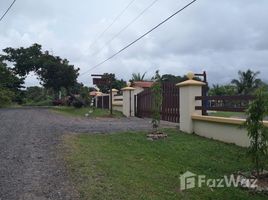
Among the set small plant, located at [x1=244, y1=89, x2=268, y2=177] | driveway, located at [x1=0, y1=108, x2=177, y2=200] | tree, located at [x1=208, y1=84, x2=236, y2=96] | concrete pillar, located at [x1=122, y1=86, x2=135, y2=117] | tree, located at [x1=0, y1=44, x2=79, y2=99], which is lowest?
driveway, located at [x1=0, y1=108, x2=177, y2=200]

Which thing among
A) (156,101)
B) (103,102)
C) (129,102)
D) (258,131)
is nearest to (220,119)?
(156,101)

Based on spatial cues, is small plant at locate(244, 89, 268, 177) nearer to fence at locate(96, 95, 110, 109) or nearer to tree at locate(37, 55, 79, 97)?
fence at locate(96, 95, 110, 109)

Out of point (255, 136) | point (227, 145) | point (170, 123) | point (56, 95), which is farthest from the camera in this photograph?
point (56, 95)

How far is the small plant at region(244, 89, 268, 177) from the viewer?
5992 millimetres

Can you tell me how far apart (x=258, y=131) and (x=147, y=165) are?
2220mm

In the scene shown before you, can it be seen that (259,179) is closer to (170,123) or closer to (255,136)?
(255,136)

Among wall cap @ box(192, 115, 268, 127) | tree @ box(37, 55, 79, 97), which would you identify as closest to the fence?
tree @ box(37, 55, 79, 97)

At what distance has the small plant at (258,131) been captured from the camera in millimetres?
5992

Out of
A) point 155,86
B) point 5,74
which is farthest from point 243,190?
point 5,74

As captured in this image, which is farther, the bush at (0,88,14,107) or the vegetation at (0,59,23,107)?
the vegetation at (0,59,23,107)

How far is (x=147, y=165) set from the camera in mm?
7242

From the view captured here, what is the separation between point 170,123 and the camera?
604 inches

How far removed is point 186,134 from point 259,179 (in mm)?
5609

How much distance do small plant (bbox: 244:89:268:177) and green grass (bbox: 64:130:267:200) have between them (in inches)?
26.7
